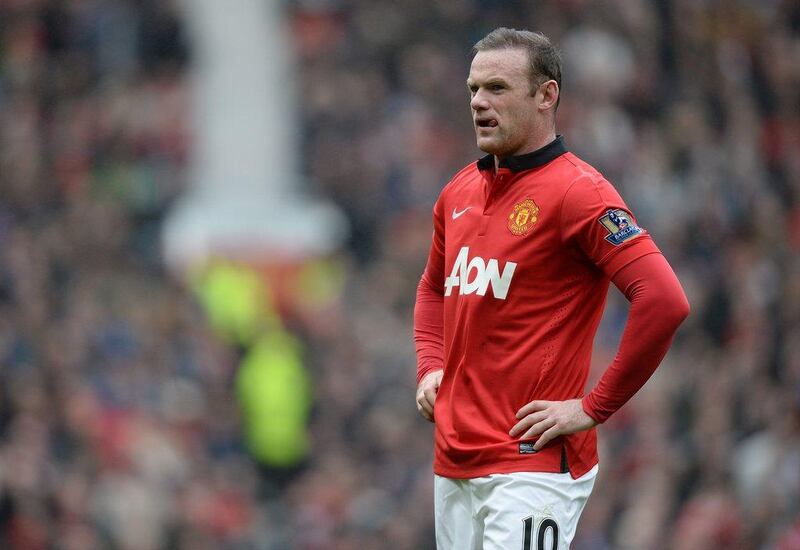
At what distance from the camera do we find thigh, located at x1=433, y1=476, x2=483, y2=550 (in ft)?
14.6

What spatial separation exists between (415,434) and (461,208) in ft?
22.1

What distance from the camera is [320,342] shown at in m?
13.6

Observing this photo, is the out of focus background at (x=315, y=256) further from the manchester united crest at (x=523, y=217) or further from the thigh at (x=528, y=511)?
the manchester united crest at (x=523, y=217)

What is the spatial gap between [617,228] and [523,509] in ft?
2.68

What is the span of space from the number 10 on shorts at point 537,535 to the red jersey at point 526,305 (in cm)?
15

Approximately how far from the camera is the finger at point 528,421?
427 centimetres

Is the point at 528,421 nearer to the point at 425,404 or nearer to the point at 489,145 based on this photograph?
the point at 425,404

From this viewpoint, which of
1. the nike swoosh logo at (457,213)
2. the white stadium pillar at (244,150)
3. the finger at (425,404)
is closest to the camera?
the nike swoosh logo at (457,213)

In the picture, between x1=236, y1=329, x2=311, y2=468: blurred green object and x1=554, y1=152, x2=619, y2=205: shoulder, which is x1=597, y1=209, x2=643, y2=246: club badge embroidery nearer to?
x1=554, y1=152, x2=619, y2=205: shoulder

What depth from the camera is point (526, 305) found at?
4344 millimetres

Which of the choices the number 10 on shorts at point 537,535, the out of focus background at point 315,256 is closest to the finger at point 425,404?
the number 10 on shorts at point 537,535

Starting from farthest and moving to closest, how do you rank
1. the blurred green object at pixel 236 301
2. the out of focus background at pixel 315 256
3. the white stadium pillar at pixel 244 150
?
the white stadium pillar at pixel 244 150 < the blurred green object at pixel 236 301 < the out of focus background at pixel 315 256

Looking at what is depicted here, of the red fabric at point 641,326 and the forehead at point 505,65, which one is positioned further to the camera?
the forehead at point 505,65

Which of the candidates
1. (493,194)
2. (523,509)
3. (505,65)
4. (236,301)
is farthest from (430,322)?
(236,301)
